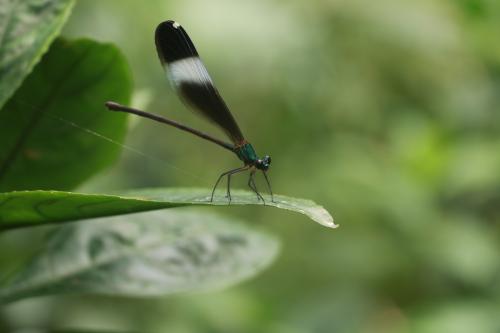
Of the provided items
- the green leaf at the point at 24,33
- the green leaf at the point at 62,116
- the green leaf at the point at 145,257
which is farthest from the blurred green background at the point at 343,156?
the green leaf at the point at 24,33

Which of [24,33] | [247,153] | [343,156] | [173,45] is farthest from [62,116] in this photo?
[343,156]

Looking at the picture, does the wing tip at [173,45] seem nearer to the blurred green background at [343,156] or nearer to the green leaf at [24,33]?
the blurred green background at [343,156]

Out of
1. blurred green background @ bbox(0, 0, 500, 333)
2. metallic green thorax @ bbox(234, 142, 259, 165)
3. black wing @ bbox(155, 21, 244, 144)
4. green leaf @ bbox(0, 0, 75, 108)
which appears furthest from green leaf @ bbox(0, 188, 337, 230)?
blurred green background @ bbox(0, 0, 500, 333)

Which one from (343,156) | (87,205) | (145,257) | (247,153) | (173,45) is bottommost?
(145,257)

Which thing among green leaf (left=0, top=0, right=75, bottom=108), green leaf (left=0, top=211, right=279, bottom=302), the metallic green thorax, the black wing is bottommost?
green leaf (left=0, top=211, right=279, bottom=302)

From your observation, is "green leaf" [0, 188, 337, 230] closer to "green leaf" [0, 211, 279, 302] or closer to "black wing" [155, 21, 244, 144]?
"green leaf" [0, 211, 279, 302]

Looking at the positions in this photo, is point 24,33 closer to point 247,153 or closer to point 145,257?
point 145,257
